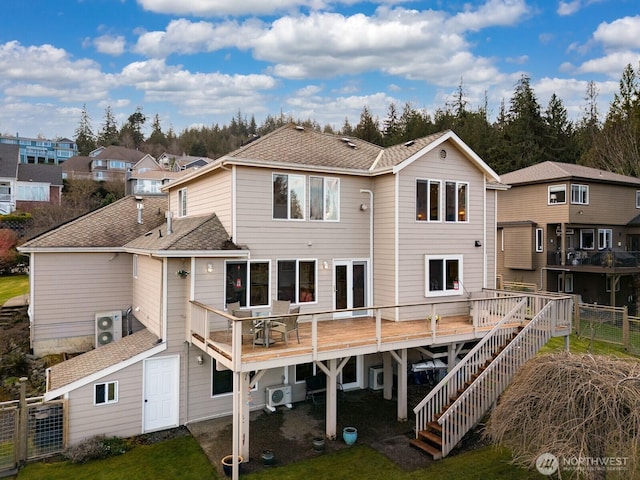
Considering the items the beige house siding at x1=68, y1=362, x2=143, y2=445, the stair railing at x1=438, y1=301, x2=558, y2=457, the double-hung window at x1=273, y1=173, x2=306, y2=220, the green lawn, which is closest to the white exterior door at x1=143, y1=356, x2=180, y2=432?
the beige house siding at x1=68, y1=362, x2=143, y2=445

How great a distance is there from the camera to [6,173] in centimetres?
3684

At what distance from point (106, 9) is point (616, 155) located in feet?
141

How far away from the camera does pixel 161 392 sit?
1048 cm

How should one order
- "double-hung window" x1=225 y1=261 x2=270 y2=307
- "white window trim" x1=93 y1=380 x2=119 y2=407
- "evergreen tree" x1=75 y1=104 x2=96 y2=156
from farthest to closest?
1. "evergreen tree" x1=75 y1=104 x2=96 y2=156
2. "double-hung window" x1=225 y1=261 x2=270 y2=307
3. "white window trim" x1=93 y1=380 x2=119 y2=407

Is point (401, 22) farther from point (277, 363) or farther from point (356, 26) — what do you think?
point (277, 363)

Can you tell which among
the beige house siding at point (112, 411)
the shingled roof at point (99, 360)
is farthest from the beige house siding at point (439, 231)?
the beige house siding at point (112, 411)

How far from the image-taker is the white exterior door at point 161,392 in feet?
33.9

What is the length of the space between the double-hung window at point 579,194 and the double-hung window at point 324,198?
60.9ft

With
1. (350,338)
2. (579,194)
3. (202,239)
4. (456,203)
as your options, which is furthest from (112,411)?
(579,194)

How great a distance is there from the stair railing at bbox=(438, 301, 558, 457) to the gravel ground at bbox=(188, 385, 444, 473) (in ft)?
3.13

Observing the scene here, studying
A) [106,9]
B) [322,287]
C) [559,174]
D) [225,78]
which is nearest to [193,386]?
[322,287]

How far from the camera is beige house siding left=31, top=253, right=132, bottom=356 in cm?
1399

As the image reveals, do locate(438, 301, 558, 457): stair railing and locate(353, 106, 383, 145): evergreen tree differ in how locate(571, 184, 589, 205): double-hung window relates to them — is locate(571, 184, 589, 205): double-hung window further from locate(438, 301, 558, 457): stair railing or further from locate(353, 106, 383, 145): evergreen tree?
locate(353, 106, 383, 145): evergreen tree

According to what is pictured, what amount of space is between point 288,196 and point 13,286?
63.3 ft
